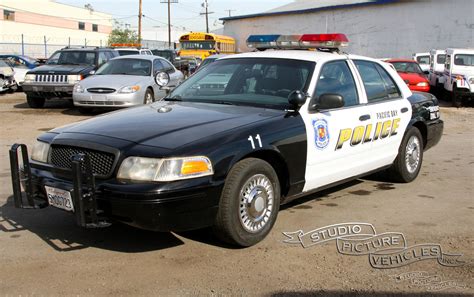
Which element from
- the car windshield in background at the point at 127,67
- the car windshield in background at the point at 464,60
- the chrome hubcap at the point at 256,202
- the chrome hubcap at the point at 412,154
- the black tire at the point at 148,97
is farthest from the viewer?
the car windshield in background at the point at 464,60

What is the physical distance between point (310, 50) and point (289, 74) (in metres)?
0.89

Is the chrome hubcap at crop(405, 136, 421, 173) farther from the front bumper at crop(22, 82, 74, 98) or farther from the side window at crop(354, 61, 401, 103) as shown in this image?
the front bumper at crop(22, 82, 74, 98)

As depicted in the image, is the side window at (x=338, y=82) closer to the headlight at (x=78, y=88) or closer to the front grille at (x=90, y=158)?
the front grille at (x=90, y=158)

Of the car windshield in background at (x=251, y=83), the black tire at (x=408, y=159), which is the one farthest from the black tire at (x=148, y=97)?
the black tire at (x=408, y=159)

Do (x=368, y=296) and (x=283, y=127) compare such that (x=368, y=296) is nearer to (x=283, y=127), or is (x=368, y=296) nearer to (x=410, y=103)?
(x=283, y=127)

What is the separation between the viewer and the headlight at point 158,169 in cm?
384

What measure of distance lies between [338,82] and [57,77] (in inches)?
415

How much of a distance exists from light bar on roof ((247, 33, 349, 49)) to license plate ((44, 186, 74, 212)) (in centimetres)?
312

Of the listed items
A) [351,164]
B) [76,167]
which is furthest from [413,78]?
[76,167]

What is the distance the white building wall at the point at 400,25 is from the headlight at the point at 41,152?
98.7ft

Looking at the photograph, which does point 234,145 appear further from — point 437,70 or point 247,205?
point 437,70

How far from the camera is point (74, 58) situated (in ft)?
50.6

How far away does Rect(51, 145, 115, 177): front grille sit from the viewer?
397 centimetres

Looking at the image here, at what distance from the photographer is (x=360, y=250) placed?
4449 millimetres
